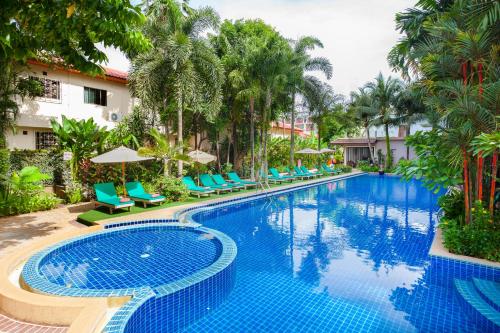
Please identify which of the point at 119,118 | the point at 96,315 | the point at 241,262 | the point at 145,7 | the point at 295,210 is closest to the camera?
the point at 96,315

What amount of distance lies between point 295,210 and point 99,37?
33.3 feet

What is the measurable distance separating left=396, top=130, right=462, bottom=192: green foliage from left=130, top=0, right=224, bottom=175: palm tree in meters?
9.67

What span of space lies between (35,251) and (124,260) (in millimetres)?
1915

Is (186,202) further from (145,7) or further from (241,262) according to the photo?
(145,7)

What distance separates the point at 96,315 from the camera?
4035mm

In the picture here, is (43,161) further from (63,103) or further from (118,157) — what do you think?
(118,157)

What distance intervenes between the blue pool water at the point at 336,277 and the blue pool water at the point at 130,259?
3.81 ft

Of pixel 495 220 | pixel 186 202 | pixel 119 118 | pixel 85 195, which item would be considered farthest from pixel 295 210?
pixel 119 118

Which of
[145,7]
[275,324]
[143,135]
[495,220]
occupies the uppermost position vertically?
[145,7]

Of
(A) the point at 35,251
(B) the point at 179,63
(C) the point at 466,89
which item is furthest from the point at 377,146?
(A) the point at 35,251

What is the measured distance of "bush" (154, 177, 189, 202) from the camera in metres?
13.2

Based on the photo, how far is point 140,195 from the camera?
12.2m

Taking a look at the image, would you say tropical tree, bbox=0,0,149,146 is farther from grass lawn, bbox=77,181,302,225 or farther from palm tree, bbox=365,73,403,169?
palm tree, bbox=365,73,403,169

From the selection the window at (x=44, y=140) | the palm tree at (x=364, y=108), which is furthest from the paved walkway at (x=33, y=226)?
the palm tree at (x=364, y=108)
